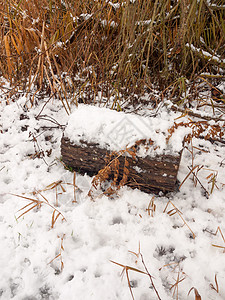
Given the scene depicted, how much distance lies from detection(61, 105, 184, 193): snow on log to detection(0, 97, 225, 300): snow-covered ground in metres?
0.12

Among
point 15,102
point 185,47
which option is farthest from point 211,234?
point 15,102

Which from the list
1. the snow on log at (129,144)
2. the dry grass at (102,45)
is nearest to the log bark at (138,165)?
the snow on log at (129,144)

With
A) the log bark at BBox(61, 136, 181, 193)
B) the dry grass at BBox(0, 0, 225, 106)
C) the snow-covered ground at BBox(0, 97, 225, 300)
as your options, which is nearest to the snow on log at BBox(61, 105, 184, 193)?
the log bark at BBox(61, 136, 181, 193)

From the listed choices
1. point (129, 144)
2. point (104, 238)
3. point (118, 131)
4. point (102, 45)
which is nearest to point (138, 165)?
point (129, 144)

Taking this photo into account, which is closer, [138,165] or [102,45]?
[138,165]

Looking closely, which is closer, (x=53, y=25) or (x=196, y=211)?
(x=196, y=211)

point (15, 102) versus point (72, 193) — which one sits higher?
point (15, 102)

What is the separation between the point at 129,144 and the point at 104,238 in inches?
23.8

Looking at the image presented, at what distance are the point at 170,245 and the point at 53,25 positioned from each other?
2189 millimetres

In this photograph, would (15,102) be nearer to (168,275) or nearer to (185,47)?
(185,47)

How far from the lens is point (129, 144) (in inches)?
56.5

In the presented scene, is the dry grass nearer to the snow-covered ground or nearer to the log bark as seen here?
the log bark

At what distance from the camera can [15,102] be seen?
7.70ft

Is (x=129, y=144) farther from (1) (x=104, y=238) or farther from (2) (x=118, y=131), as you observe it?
(1) (x=104, y=238)
